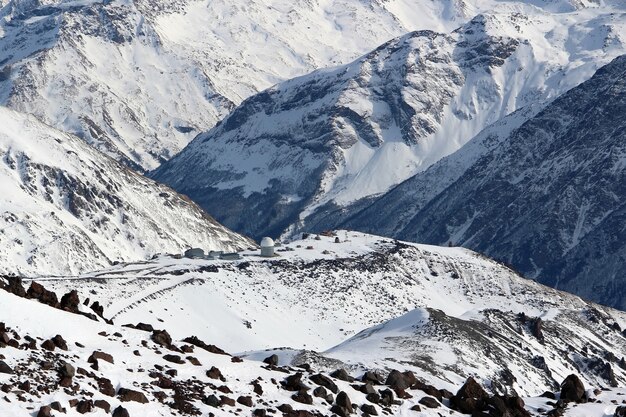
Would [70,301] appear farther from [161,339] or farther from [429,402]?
[429,402]

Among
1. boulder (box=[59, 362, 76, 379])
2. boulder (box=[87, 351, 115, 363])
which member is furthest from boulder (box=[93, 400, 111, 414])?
boulder (box=[87, 351, 115, 363])

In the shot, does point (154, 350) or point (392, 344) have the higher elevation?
point (154, 350)

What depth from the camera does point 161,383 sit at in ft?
167

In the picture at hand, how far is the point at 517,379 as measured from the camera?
139625 mm

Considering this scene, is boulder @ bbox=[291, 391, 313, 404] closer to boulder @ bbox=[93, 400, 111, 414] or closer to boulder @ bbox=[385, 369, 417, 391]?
boulder @ bbox=[385, 369, 417, 391]

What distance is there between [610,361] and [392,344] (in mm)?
55496

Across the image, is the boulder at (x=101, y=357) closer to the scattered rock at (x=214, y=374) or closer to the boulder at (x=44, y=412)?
the scattered rock at (x=214, y=374)

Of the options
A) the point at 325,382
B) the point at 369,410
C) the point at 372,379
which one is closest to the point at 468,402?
the point at 372,379

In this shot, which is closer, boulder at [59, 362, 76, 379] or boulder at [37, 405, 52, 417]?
boulder at [37, 405, 52, 417]

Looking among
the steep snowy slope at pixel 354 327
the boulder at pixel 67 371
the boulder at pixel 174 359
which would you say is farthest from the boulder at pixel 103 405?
the steep snowy slope at pixel 354 327

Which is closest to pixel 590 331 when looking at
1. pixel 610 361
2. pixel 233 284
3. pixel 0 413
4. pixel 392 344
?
pixel 610 361

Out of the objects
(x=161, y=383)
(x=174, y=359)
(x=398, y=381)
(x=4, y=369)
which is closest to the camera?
(x=4, y=369)

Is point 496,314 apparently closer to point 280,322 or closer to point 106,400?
point 280,322

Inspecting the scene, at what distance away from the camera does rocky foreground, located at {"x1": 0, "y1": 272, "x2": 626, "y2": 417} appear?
4756 centimetres
